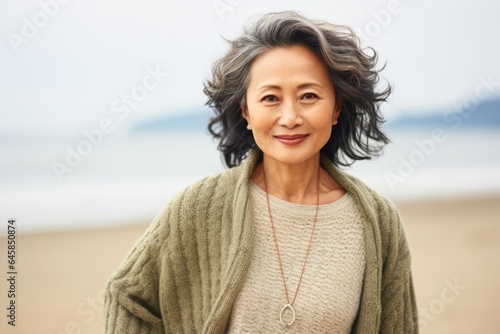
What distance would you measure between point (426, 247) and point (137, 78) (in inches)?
213

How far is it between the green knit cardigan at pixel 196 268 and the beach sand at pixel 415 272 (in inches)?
90.3

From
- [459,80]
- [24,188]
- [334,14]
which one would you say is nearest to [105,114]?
[24,188]

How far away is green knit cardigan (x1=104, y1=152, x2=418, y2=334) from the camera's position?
1941mm

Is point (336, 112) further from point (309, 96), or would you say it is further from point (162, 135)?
point (162, 135)

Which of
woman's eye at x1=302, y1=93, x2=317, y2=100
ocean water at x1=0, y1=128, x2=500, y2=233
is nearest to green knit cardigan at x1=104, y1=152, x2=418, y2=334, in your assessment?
woman's eye at x1=302, y1=93, x2=317, y2=100

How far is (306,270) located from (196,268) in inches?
12.0

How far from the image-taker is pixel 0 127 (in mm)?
8234

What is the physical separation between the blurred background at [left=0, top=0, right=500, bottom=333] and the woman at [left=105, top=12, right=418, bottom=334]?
90.8 inches

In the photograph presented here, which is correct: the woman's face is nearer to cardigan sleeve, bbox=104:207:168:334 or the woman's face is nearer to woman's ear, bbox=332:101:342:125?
woman's ear, bbox=332:101:342:125

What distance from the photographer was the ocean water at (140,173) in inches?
250

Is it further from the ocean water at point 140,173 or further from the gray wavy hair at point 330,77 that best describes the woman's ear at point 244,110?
the ocean water at point 140,173

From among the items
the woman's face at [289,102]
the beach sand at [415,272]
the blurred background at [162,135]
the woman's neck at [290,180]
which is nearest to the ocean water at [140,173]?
the blurred background at [162,135]

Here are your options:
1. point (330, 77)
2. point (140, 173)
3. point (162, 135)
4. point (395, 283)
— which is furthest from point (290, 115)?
point (162, 135)

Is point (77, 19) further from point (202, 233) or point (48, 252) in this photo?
point (202, 233)
